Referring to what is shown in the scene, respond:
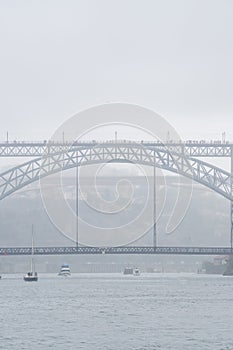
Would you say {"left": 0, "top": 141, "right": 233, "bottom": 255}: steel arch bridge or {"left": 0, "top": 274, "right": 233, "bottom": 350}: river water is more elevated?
{"left": 0, "top": 141, "right": 233, "bottom": 255}: steel arch bridge

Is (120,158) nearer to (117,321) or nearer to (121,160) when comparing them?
(121,160)

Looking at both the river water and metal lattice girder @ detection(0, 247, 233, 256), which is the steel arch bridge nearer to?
metal lattice girder @ detection(0, 247, 233, 256)

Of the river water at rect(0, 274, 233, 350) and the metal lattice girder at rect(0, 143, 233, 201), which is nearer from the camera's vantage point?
the river water at rect(0, 274, 233, 350)

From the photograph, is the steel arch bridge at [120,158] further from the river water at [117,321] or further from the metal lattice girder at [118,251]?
the river water at [117,321]

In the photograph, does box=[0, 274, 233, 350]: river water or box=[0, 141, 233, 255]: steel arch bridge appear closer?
box=[0, 274, 233, 350]: river water

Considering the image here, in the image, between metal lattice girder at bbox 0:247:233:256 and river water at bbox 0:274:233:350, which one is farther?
metal lattice girder at bbox 0:247:233:256

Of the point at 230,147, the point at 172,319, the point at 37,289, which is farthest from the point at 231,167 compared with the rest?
the point at 172,319

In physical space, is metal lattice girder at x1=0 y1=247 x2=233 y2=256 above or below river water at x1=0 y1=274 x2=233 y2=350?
above

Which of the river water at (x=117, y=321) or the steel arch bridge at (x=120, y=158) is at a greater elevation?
the steel arch bridge at (x=120, y=158)
